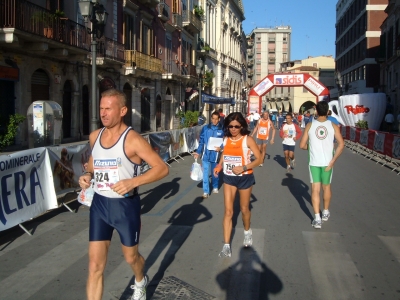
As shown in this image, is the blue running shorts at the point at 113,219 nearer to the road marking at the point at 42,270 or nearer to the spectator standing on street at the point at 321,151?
the road marking at the point at 42,270

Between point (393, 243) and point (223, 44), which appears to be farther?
point (223, 44)

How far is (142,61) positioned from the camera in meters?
28.8

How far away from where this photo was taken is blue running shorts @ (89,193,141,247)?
394 centimetres

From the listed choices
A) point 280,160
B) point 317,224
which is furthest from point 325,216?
point 280,160

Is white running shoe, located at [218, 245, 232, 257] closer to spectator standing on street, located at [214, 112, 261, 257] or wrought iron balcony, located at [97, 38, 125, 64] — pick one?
spectator standing on street, located at [214, 112, 261, 257]

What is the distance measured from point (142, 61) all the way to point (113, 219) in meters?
25.7

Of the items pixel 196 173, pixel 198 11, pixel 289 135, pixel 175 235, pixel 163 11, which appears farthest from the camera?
pixel 198 11

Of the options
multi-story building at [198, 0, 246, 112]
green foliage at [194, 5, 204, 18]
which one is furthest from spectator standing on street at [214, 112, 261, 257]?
multi-story building at [198, 0, 246, 112]

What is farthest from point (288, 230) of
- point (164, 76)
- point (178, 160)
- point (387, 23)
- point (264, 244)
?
point (387, 23)

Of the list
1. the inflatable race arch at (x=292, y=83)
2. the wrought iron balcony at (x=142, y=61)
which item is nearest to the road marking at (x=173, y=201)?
the wrought iron balcony at (x=142, y=61)

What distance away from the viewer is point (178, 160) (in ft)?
57.1

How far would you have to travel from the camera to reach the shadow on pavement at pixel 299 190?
8.85 meters

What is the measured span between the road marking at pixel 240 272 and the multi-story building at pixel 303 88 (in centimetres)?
8029

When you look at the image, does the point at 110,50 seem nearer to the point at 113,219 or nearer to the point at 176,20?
the point at 176,20
